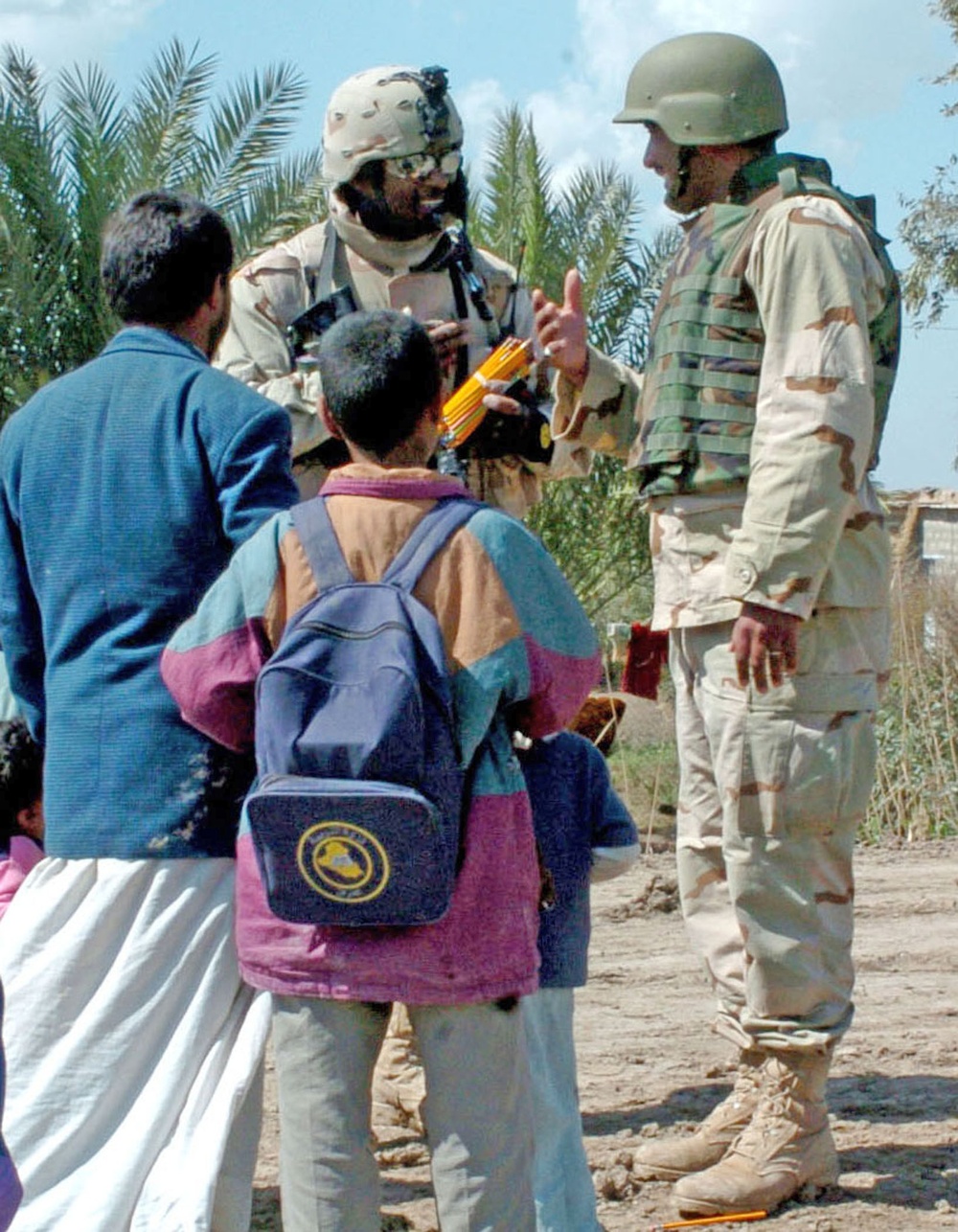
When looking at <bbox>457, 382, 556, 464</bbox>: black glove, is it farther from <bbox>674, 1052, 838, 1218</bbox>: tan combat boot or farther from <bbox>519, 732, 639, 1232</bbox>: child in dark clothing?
<bbox>674, 1052, 838, 1218</bbox>: tan combat boot

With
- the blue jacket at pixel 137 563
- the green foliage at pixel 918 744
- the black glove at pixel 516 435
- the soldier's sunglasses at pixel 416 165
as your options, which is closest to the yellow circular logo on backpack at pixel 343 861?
the blue jacket at pixel 137 563

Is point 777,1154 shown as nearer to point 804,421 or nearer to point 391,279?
point 804,421

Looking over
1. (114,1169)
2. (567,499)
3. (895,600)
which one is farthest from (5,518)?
(567,499)

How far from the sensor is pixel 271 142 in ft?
36.7

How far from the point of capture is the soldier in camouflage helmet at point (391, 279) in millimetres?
4441

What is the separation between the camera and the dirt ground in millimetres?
4098

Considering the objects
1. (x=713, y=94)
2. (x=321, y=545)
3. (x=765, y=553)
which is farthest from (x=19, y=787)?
(x=713, y=94)

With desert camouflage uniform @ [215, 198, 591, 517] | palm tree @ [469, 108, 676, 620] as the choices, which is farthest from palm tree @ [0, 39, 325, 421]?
desert camouflage uniform @ [215, 198, 591, 517]

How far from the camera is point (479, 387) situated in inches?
171

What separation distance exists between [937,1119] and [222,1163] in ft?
6.99

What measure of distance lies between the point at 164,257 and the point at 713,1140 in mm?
2238

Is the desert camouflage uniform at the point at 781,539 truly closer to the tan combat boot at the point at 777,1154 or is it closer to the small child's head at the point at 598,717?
the tan combat boot at the point at 777,1154

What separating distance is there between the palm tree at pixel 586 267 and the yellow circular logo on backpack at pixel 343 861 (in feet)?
27.8

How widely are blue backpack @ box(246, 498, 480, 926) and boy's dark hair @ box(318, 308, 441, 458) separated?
260 millimetres
